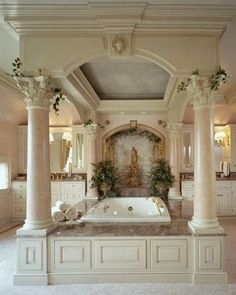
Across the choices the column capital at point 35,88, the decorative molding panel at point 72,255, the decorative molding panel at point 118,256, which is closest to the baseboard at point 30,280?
the decorative molding panel at point 72,255

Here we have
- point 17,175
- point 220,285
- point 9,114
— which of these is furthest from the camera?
point 17,175

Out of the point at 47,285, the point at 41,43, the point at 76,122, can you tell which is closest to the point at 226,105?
the point at 76,122

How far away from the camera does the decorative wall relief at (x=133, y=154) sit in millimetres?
7871

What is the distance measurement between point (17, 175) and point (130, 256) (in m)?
5.30

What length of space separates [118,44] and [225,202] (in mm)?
5669

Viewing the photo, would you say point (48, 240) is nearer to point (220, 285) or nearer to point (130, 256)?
point (130, 256)

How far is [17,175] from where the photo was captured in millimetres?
7719

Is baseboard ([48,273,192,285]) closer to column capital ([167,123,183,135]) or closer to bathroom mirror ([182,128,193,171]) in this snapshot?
column capital ([167,123,183,135])

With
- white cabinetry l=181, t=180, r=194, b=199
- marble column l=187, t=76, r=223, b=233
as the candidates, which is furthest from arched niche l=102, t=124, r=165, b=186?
marble column l=187, t=76, r=223, b=233

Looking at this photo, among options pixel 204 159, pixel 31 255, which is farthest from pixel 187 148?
pixel 31 255

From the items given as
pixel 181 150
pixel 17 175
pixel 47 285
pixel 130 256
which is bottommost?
pixel 47 285

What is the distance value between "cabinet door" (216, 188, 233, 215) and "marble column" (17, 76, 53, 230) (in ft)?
17.4

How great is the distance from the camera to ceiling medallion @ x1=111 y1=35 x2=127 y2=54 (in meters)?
3.25

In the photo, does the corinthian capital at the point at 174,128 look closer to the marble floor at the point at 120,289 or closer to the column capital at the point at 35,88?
the marble floor at the point at 120,289
